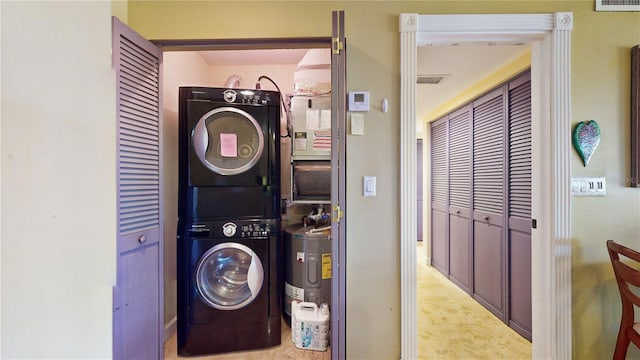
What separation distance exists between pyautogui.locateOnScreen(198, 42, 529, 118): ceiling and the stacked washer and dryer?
2.43ft

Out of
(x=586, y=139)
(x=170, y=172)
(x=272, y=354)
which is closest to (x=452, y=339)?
(x=272, y=354)

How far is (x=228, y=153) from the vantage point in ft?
6.65

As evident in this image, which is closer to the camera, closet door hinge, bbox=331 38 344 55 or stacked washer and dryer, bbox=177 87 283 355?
closet door hinge, bbox=331 38 344 55

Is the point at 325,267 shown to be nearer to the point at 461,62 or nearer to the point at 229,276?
the point at 229,276

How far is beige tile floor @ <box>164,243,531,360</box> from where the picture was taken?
2020mm

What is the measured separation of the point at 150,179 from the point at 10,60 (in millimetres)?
1568

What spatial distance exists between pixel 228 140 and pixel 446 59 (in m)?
1.81

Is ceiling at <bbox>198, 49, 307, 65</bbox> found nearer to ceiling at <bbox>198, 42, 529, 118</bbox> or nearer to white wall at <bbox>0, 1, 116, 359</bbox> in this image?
ceiling at <bbox>198, 42, 529, 118</bbox>

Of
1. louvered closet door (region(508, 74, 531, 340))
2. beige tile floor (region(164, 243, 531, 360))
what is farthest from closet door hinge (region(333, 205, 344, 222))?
louvered closet door (region(508, 74, 531, 340))

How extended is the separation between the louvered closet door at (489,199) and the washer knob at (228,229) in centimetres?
221

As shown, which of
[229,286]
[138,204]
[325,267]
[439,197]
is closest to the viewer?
[138,204]

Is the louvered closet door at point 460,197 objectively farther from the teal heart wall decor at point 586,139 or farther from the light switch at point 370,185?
the light switch at point 370,185

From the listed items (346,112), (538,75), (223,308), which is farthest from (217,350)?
(538,75)

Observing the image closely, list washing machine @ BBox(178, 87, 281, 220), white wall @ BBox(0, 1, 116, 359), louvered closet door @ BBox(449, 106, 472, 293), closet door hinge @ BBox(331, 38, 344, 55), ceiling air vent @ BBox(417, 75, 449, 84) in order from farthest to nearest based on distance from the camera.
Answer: louvered closet door @ BBox(449, 106, 472, 293) → ceiling air vent @ BBox(417, 75, 449, 84) → washing machine @ BBox(178, 87, 281, 220) → closet door hinge @ BBox(331, 38, 344, 55) → white wall @ BBox(0, 1, 116, 359)
